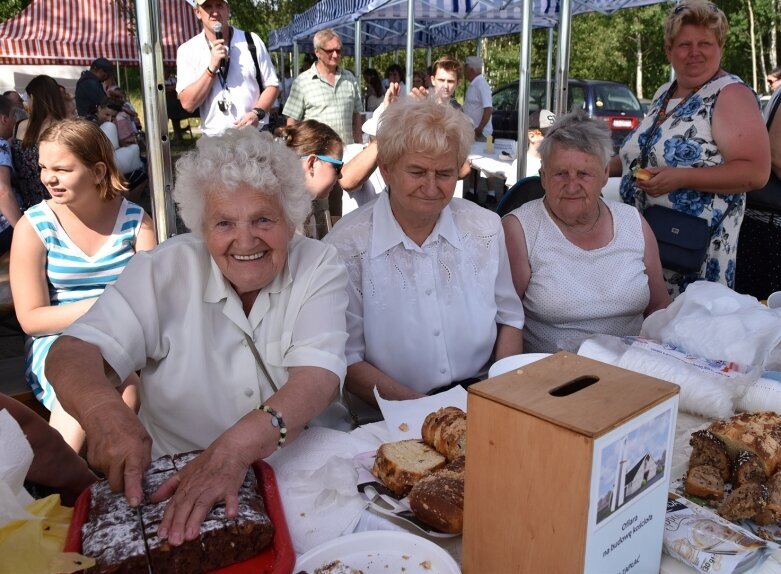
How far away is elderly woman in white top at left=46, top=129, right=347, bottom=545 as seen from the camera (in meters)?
1.74

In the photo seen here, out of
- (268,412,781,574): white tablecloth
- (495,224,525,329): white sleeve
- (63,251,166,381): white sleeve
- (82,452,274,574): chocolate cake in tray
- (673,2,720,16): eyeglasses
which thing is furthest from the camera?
(673,2,720,16): eyeglasses

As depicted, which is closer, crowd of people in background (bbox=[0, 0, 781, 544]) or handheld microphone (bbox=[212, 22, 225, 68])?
crowd of people in background (bbox=[0, 0, 781, 544])

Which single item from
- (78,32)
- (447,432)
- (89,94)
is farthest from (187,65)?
(78,32)

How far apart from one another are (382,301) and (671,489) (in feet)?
4.17

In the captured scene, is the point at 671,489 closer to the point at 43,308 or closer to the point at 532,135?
the point at 43,308

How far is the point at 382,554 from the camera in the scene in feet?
3.80

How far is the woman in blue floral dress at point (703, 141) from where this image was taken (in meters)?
2.92

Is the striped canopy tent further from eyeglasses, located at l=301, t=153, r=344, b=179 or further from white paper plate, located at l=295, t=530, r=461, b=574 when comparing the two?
white paper plate, located at l=295, t=530, r=461, b=574

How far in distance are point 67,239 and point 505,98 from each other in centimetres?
1177

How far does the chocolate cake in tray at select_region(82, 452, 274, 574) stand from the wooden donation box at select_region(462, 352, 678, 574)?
38 cm

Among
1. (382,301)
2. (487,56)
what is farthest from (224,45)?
(487,56)

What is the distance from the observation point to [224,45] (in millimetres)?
4180

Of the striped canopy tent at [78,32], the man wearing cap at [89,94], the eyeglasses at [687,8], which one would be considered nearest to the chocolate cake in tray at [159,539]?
the eyeglasses at [687,8]

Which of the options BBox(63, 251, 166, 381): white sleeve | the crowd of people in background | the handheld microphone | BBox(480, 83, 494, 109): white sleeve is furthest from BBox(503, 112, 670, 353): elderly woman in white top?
BBox(480, 83, 494, 109): white sleeve
